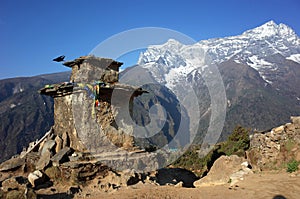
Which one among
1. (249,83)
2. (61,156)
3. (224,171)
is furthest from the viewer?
(249,83)

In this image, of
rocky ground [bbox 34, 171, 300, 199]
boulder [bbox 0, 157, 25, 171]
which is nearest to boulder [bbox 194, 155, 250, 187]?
rocky ground [bbox 34, 171, 300, 199]

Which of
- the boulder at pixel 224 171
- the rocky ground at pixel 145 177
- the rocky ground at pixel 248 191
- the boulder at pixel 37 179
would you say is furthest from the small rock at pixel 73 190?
the boulder at pixel 224 171

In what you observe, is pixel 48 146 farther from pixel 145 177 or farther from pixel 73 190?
pixel 145 177

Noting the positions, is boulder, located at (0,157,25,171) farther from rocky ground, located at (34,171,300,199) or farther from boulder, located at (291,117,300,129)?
boulder, located at (291,117,300,129)

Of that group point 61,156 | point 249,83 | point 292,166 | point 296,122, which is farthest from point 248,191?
point 249,83

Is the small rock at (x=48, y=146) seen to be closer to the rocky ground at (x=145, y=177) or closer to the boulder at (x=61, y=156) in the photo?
the rocky ground at (x=145, y=177)

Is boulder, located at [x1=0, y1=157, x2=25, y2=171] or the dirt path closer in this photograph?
the dirt path

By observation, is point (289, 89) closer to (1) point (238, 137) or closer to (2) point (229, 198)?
(1) point (238, 137)

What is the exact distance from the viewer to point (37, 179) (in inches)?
468

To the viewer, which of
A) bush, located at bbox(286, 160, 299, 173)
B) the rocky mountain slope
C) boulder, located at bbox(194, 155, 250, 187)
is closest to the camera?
bush, located at bbox(286, 160, 299, 173)

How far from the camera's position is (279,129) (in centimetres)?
1275

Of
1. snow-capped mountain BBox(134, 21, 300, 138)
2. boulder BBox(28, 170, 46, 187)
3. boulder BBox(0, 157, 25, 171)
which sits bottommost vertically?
boulder BBox(28, 170, 46, 187)

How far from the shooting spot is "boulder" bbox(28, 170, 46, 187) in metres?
11.8

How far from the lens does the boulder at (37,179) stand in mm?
11765
